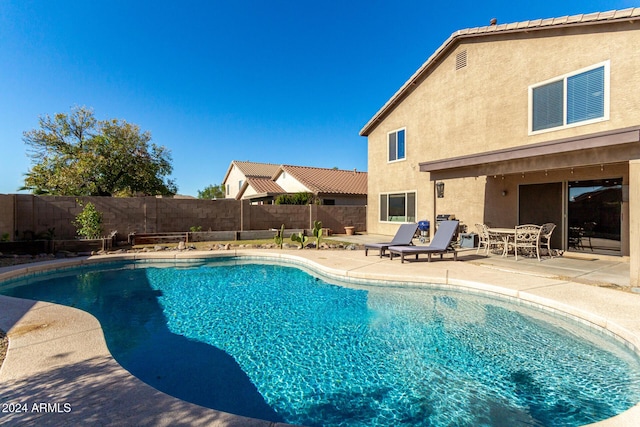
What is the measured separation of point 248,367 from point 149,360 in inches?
55.9

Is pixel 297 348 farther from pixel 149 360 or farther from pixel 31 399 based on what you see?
pixel 31 399

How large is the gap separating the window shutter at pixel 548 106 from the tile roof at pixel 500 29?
1.83m

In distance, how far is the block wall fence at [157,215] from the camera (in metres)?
13.1

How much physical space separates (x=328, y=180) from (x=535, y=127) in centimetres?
1632

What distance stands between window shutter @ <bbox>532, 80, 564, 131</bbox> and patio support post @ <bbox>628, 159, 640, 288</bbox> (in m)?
5.12

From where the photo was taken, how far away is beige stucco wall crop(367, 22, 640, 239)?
8984 millimetres

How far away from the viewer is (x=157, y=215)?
51.7 feet

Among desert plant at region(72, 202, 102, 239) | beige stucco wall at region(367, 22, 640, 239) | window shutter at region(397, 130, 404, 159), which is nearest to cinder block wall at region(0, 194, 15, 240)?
desert plant at region(72, 202, 102, 239)

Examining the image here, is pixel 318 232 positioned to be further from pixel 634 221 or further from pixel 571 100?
pixel 571 100

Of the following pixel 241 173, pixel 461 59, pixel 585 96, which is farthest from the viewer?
pixel 241 173

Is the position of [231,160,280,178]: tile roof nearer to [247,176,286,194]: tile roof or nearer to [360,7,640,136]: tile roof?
[247,176,286,194]: tile roof

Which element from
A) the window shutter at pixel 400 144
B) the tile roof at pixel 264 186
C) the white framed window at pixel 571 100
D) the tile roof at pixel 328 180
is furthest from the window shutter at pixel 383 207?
the tile roof at pixel 264 186

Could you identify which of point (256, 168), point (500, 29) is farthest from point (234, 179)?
point (500, 29)

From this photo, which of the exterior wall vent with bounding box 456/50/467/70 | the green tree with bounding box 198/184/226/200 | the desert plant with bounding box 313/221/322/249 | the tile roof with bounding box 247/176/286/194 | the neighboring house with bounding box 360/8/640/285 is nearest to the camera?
the neighboring house with bounding box 360/8/640/285
